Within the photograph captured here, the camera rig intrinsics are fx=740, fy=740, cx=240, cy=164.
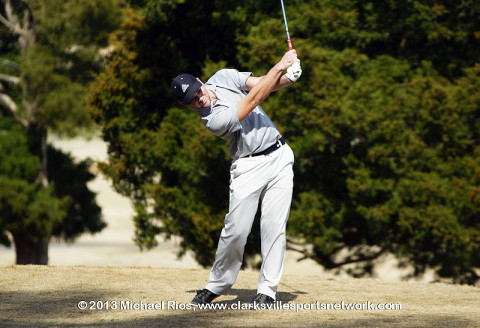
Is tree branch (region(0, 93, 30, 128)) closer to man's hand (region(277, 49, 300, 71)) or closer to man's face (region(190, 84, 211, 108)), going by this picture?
man's face (region(190, 84, 211, 108))

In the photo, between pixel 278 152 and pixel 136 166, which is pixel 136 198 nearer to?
pixel 136 166

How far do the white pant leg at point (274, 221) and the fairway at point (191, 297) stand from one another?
26 cm

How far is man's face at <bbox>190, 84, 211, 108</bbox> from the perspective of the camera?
A: 17.7 ft

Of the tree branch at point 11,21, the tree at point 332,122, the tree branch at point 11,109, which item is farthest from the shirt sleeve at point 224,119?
the tree branch at point 11,21

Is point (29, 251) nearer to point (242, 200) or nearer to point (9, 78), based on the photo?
point (9, 78)

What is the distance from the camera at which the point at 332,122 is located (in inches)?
468

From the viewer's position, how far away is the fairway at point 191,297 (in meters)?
5.24

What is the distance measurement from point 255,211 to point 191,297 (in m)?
1.03

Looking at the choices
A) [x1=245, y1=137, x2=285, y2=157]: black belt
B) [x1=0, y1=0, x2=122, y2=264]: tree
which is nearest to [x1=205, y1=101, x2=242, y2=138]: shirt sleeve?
[x1=245, y1=137, x2=285, y2=157]: black belt

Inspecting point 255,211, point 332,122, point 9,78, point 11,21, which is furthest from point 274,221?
point 11,21

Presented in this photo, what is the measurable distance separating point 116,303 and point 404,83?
8.33 metres

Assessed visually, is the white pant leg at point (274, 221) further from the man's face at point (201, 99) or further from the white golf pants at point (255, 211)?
the man's face at point (201, 99)

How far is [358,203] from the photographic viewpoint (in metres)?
12.8

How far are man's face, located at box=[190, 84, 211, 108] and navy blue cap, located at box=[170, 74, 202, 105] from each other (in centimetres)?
4
